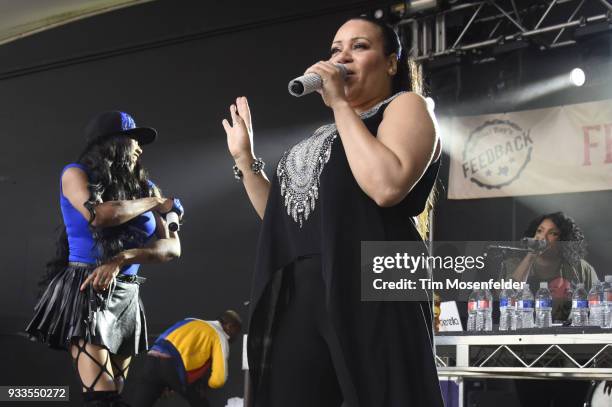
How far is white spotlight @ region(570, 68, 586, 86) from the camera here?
19.2 feet

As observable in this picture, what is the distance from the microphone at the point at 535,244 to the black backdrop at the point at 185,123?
0.47 m

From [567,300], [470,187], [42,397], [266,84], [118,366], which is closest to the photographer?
[118,366]

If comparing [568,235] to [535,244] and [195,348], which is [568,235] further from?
[195,348]

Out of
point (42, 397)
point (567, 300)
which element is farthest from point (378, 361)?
point (42, 397)

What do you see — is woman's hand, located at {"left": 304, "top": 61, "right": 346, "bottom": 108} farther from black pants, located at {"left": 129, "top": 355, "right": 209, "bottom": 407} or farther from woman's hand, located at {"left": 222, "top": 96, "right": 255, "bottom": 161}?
black pants, located at {"left": 129, "top": 355, "right": 209, "bottom": 407}

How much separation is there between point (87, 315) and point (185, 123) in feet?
14.5

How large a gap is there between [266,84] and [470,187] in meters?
1.83

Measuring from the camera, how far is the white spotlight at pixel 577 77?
19.2 feet

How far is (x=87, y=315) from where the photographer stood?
274 centimetres

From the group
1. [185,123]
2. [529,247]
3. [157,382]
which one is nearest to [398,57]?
[157,382]

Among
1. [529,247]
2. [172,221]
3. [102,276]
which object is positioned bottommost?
[102,276]

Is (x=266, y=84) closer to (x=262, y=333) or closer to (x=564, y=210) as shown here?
(x=564, y=210)

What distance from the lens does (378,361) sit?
1329 millimetres

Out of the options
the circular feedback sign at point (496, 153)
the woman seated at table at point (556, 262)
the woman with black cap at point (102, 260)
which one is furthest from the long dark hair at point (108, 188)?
the circular feedback sign at point (496, 153)
